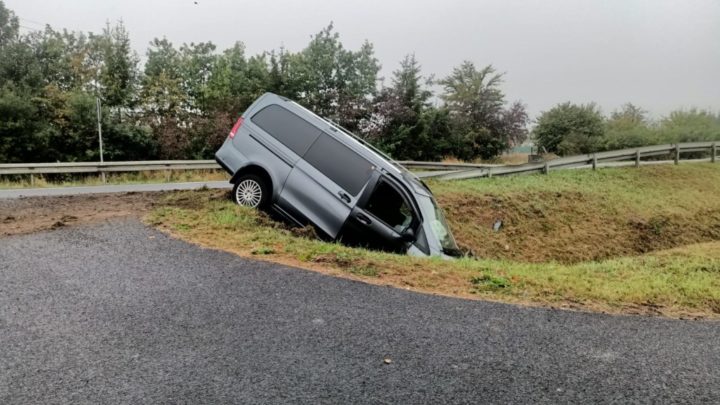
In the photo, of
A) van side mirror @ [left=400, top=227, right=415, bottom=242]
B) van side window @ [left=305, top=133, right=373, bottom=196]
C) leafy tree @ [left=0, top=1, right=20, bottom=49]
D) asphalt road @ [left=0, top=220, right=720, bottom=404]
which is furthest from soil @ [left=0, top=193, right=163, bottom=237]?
leafy tree @ [left=0, top=1, right=20, bottom=49]

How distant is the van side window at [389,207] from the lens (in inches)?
337

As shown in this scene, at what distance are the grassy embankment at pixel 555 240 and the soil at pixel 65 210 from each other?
0.74m

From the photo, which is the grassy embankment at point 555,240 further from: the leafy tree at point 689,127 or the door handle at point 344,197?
the leafy tree at point 689,127

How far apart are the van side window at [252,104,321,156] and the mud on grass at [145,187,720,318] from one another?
1477mm

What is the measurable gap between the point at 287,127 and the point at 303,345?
595cm

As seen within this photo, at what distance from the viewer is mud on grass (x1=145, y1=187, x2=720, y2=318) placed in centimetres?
593

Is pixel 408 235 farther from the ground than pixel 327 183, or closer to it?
closer to it

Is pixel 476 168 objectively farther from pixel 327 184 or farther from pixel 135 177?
pixel 135 177

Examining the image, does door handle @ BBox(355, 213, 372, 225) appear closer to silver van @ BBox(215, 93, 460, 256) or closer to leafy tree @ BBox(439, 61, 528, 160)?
silver van @ BBox(215, 93, 460, 256)

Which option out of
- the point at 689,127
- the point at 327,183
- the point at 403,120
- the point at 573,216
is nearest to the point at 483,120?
the point at 403,120

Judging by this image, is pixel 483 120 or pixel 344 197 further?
pixel 483 120

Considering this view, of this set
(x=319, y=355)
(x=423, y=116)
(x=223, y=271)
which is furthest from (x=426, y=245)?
(x=423, y=116)

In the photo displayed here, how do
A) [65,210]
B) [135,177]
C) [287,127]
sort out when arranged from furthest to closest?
[135,177], [65,210], [287,127]

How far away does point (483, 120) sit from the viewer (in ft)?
123
